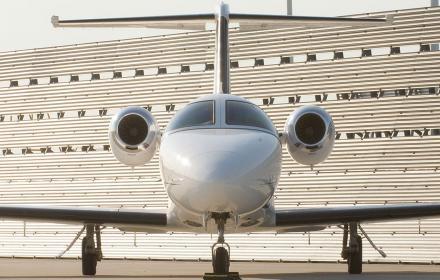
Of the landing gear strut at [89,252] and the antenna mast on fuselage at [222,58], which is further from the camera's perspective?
the landing gear strut at [89,252]

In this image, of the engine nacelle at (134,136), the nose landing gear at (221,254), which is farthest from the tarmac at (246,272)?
the nose landing gear at (221,254)

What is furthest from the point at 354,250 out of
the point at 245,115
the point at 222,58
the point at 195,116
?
the point at 195,116

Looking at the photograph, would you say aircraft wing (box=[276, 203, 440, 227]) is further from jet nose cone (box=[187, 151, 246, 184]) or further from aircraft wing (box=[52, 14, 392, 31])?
jet nose cone (box=[187, 151, 246, 184])

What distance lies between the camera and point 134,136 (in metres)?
16.7

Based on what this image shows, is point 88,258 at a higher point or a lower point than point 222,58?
lower

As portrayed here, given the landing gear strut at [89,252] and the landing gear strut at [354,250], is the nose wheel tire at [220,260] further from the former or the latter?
the landing gear strut at [354,250]

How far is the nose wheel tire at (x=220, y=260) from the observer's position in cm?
1419

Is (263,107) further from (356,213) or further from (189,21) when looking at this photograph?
(356,213)

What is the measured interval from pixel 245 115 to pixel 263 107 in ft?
47.2

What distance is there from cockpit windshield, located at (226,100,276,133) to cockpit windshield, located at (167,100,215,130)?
0.81 feet

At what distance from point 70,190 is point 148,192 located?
3139mm

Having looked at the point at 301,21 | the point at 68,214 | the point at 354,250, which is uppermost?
the point at 301,21

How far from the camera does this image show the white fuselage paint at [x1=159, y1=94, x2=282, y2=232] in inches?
520

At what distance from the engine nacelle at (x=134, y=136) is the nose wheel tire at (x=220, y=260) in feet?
9.34
